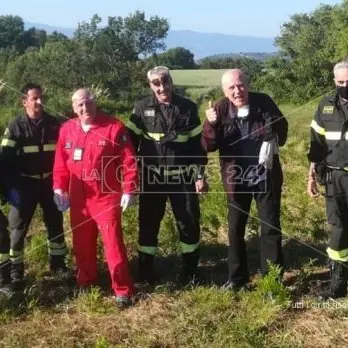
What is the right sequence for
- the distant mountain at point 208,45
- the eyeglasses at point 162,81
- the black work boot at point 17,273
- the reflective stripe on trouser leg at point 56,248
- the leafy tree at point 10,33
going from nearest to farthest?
the eyeglasses at point 162,81, the black work boot at point 17,273, the reflective stripe on trouser leg at point 56,248, the distant mountain at point 208,45, the leafy tree at point 10,33

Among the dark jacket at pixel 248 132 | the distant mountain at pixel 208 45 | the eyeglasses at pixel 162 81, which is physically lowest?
the dark jacket at pixel 248 132

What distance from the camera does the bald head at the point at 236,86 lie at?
4.62 meters

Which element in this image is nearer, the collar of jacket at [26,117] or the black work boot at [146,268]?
the collar of jacket at [26,117]

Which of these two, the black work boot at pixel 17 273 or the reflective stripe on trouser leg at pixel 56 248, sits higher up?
the reflective stripe on trouser leg at pixel 56 248

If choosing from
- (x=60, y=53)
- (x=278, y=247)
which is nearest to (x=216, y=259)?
(x=278, y=247)

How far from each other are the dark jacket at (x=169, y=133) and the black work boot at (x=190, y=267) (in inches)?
35.1

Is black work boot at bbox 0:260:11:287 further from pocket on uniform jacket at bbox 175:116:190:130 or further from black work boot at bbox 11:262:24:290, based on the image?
pocket on uniform jacket at bbox 175:116:190:130

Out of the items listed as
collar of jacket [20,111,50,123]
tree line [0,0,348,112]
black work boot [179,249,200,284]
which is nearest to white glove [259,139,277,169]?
black work boot [179,249,200,284]

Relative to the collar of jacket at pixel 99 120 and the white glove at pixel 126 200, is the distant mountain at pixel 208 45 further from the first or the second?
the white glove at pixel 126 200

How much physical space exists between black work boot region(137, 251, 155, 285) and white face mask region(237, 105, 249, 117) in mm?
1636

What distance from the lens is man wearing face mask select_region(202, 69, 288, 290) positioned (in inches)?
187

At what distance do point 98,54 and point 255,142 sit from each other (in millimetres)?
37363

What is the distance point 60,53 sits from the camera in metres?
37.9

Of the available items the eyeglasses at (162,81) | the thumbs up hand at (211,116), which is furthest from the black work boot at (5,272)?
the thumbs up hand at (211,116)
